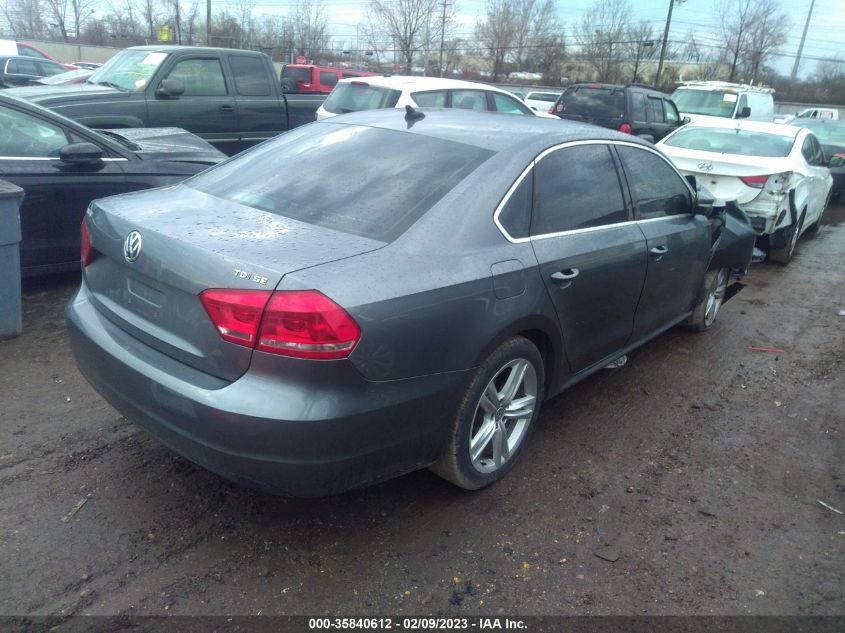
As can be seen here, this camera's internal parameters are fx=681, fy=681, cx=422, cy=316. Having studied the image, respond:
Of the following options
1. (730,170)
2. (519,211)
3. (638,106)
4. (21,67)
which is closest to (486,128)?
(519,211)

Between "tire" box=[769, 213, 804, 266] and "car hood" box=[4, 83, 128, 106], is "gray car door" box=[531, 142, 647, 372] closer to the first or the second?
"tire" box=[769, 213, 804, 266]

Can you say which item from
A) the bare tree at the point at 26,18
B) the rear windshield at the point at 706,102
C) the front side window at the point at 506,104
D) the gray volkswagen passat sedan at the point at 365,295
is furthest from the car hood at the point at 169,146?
the bare tree at the point at 26,18

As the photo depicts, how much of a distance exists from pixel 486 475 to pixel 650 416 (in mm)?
1476

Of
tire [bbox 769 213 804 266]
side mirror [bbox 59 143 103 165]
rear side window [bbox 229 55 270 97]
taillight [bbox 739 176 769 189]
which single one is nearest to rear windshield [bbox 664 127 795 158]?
taillight [bbox 739 176 769 189]

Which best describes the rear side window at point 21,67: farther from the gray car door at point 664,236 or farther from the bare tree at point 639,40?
the bare tree at point 639,40

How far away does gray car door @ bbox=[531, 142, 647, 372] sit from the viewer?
129 inches

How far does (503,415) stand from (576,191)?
1.24 meters

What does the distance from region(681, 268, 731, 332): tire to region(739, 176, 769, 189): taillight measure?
227 centimetres

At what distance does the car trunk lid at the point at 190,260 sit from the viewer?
2.45 metres

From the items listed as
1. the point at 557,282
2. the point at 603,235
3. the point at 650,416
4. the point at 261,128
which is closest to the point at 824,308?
the point at 650,416

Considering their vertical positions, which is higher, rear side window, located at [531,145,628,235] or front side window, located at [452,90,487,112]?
front side window, located at [452,90,487,112]

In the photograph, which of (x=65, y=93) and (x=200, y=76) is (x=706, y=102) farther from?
(x=65, y=93)

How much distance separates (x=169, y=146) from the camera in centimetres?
647

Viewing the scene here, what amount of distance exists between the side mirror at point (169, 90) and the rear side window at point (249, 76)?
0.93 meters
